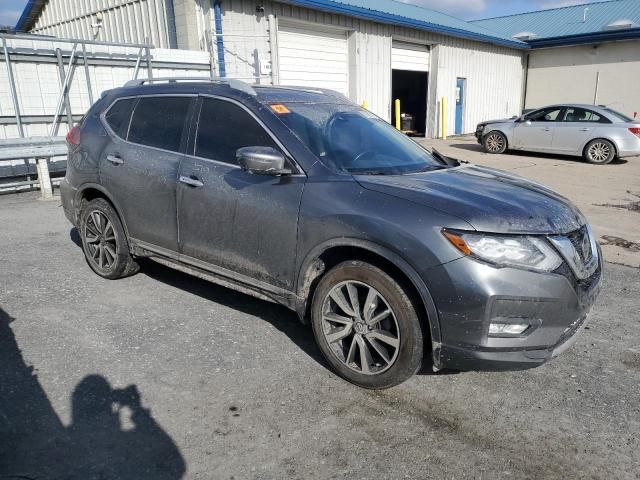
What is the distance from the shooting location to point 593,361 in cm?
352

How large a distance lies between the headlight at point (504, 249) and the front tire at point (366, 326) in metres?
0.44

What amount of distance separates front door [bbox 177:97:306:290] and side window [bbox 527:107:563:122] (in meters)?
13.1

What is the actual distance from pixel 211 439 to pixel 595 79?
25.9 meters

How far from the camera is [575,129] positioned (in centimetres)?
1412

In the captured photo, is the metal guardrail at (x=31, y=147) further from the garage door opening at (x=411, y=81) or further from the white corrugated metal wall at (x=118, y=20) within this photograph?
the garage door opening at (x=411, y=81)

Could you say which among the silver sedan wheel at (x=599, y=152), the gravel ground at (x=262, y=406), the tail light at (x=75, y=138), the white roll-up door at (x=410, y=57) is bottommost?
the gravel ground at (x=262, y=406)

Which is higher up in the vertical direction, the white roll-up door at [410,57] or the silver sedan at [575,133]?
the white roll-up door at [410,57]

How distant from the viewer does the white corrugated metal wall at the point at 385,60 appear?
40.0 ft

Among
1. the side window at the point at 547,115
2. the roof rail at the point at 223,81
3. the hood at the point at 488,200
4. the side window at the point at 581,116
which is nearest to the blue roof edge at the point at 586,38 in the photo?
the side window at the point at 547,115

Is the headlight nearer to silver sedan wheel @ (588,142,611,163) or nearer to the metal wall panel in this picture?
silver sedan wheel @ (588,142,611,163)

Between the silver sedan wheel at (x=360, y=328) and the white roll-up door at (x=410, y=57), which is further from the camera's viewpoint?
the white roll-up door at (x=410, y=57)

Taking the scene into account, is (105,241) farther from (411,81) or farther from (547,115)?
(411,81)

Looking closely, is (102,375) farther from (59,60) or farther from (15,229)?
(59,60)

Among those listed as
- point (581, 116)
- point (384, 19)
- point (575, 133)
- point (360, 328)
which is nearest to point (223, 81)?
point (360, 328)
